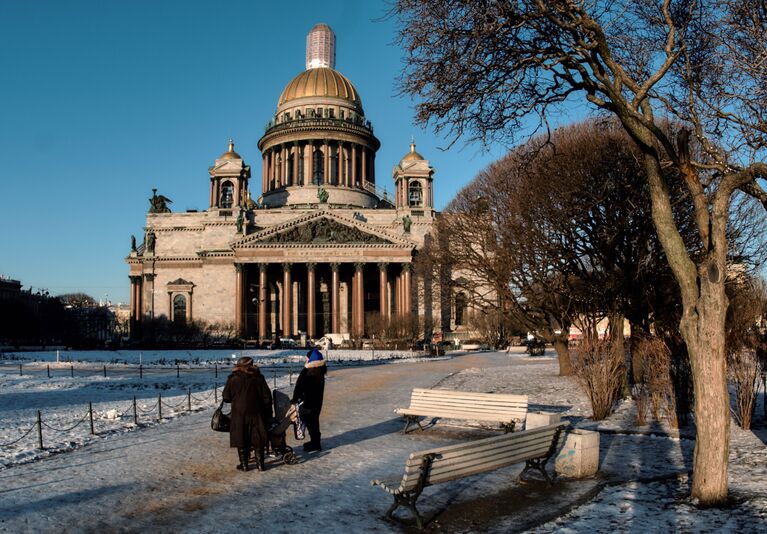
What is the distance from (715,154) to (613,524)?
5084 millimetres

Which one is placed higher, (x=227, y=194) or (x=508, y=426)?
(x=227, y=194)

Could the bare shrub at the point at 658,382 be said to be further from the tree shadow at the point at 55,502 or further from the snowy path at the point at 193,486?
the tree shadow at the point at 55,502

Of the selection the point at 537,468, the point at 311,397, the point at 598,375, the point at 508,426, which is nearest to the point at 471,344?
the point at 598,375

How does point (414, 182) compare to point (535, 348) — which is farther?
point (414, 182)

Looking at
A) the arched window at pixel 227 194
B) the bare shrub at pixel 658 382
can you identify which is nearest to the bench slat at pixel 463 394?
the bare shrub at pixel 658 382

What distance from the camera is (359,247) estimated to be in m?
68.1

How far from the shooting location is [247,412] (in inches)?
425

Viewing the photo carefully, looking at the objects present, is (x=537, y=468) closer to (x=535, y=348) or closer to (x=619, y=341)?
(x=619, y=341)

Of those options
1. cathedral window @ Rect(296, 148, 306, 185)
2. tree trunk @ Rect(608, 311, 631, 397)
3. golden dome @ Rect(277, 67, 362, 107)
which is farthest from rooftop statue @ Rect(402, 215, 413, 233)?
tree trunk @ Rect(608, 311, 631, 397)

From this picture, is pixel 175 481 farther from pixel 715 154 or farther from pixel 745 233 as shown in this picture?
pixel 745 233

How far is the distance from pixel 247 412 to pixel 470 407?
5096mm

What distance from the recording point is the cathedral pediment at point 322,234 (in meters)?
68.1

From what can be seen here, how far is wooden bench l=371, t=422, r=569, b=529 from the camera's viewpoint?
8.23m

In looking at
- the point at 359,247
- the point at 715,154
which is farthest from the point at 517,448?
the point at 359,247
